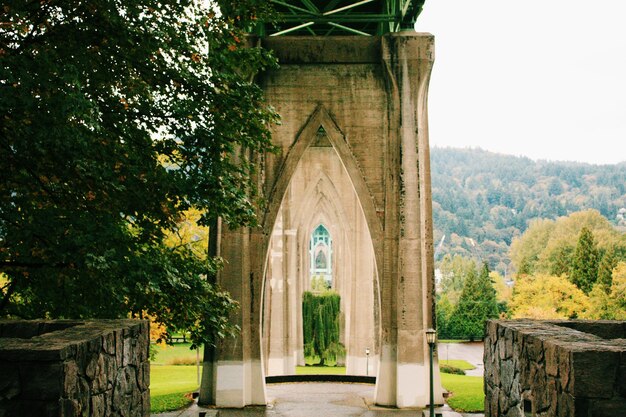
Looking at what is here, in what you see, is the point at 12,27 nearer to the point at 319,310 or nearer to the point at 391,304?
the point at 391,304

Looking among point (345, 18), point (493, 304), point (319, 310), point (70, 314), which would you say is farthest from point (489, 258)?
point (70, 314)

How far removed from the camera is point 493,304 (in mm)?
74438

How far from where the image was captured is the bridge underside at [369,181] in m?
22.0

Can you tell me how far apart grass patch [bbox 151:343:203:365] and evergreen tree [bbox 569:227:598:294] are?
1048 inches

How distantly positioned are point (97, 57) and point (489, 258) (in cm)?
18888

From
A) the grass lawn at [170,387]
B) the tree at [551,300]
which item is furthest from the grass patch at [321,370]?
the tree at [551,300]

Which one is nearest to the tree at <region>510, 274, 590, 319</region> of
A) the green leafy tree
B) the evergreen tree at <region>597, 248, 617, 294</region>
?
the evergreen tree at <region>597, 248, 617, 294</region>

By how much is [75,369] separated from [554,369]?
3.43 metres

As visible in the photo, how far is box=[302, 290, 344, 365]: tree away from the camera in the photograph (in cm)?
4484

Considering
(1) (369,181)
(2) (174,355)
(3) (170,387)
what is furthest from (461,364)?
(1) (369,181)

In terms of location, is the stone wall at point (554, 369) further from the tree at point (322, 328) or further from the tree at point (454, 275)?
the tree at point (454, 275)

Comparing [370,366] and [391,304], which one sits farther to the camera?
[370,366]

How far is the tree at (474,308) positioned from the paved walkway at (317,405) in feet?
155

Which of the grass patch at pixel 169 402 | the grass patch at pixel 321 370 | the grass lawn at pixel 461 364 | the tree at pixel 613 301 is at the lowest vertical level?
the grass lawn at pixel 461 364
